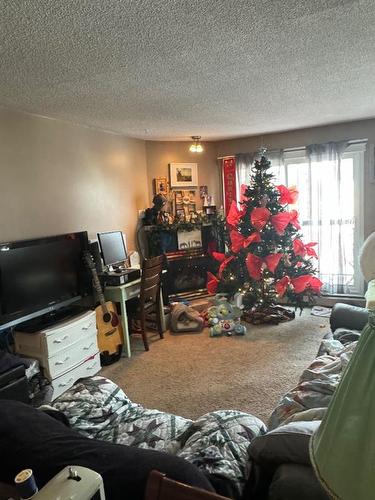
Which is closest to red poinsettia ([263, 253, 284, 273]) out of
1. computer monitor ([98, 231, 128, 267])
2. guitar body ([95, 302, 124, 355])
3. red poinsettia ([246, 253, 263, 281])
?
red poinsettia ([246, 253, 263, 281])

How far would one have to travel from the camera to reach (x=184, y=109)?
11.0 feet

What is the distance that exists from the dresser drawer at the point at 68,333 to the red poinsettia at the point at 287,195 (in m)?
2.59

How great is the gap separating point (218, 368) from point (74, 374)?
4.19 feet

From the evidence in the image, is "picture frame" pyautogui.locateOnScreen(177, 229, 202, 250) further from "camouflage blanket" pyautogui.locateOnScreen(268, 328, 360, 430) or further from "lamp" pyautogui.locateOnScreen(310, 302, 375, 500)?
"lamp" pyautogui.locateOnScreen(310, 302, 375, 500)

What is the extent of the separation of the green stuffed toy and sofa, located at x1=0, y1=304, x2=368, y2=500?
2.23m

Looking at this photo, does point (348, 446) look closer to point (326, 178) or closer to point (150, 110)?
point (150, 110)

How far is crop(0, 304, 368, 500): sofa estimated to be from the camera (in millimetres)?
1014

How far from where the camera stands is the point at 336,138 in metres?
4.63

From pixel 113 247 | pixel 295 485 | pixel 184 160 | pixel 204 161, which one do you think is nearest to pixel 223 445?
pixel 295 485

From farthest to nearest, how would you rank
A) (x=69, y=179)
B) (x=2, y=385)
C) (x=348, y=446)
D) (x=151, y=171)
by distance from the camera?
(x=151, y=171)
(x=69, y=179)
(x=2, y=385)
(x=348, y=446)

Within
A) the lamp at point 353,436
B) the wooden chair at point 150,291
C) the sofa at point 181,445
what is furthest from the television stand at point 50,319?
the lamp at point 353,436

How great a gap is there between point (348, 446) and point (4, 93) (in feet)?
9.93

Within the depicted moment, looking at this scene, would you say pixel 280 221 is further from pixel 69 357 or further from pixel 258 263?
pixel 69 357

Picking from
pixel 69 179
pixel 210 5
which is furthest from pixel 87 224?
pixel 210 5
